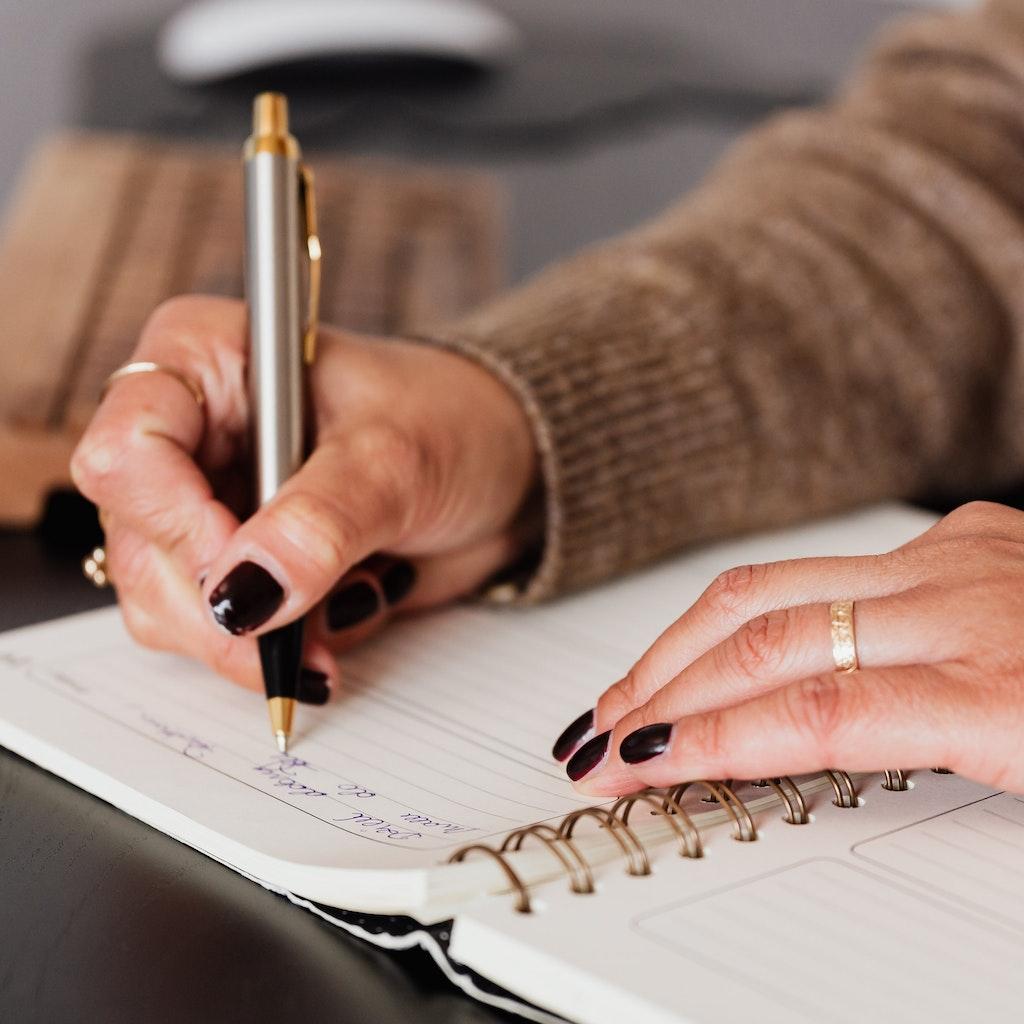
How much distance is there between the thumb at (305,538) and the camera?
0.51 metres

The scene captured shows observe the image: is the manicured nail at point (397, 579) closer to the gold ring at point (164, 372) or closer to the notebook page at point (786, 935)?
the gold ring at point (164, 372)

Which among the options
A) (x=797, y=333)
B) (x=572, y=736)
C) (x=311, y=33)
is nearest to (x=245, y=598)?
(x=572, y=736)

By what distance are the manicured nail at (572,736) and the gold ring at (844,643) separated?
3.8 inches

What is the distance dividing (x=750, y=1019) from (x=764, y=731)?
0.34 feet

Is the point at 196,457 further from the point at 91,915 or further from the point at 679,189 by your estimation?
the point at 679,189

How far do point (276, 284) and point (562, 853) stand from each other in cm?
28

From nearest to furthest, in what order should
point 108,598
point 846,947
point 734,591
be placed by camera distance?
1. point 846,947
2. point 734,591
3. point 108,598

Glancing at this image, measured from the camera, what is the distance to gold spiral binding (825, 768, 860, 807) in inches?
17.4

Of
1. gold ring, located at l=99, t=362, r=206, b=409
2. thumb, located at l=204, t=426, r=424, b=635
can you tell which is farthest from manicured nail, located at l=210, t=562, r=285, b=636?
gold ring, located at l=99, t=362, r=206, b=409

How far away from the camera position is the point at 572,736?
1.61ft

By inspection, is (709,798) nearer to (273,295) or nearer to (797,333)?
(273,295)

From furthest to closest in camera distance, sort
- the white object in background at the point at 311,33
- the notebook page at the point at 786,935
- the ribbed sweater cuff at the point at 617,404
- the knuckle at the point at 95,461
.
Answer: the white object in background at the point at 311,33
the ribbed sweater cuff at the point at 617,404
the knuckle at the point at 95,461
the notebook page at the point at 786,935

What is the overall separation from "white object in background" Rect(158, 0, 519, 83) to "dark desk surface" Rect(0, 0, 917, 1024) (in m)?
0.06

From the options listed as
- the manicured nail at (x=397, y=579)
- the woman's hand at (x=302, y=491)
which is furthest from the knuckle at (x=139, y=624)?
the manicured nail at (x=397, y=579)
